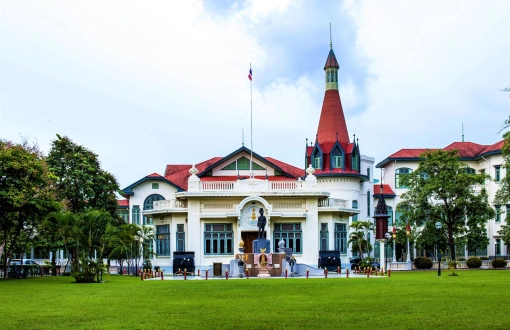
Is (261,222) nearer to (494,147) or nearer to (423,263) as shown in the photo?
(423,263)

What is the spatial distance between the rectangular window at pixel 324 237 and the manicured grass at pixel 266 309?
27200 millimetres

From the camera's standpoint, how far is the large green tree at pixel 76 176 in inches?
2003

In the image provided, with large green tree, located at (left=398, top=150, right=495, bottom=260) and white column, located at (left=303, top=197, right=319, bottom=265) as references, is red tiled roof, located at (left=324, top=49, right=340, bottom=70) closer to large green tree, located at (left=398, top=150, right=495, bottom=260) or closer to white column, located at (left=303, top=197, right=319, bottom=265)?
large green tree, located at (left=398, top=150, right=495, bottom=260)

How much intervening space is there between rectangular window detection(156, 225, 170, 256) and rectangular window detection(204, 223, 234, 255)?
3235 mm

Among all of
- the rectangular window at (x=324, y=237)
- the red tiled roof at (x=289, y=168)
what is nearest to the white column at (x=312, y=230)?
the rectangular window at (x=324, y=237)

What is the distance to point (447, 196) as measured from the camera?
54812mm

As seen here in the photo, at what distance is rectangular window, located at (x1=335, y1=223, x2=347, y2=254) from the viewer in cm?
5222

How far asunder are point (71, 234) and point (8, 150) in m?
4.90

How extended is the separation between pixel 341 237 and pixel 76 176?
17941 millimetres

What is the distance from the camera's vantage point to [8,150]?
35.8m

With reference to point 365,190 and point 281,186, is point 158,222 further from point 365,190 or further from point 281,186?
point 365,190

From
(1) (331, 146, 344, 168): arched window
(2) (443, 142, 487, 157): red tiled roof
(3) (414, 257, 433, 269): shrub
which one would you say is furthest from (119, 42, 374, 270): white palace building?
(2) (443, 142, 487, 157): red tiled roof

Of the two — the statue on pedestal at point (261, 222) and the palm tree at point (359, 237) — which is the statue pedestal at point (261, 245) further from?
the palm tree at point (359, 237)

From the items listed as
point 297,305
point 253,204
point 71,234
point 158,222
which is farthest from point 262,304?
point 158,222
